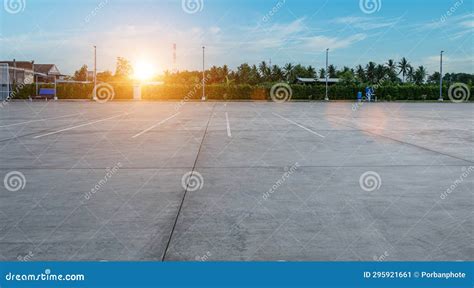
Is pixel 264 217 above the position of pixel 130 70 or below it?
below

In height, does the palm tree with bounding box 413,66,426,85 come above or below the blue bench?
above

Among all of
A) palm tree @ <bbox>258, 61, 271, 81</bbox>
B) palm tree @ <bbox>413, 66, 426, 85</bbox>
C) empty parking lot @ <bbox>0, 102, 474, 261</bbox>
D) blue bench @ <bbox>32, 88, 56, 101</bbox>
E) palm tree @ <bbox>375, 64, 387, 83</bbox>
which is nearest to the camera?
empty parking lot @ <bbox>0, 102, 474, 261</bbox>

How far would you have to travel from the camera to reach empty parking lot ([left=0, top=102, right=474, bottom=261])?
Result: 4504mm

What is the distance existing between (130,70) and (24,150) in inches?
3654

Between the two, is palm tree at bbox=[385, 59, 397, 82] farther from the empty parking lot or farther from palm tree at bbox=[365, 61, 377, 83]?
the empty parking lot

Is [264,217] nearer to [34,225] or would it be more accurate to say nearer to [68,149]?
[34,225]

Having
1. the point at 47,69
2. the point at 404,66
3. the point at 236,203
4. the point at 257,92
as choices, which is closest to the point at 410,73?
the point at 404,66

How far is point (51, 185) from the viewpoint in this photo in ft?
24.8

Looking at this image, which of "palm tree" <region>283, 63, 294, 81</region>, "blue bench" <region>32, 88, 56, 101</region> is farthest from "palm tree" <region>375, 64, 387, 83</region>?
"blue bench" <region>32, 88, 56, 101</region>

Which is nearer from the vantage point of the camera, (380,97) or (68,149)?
(68,149)

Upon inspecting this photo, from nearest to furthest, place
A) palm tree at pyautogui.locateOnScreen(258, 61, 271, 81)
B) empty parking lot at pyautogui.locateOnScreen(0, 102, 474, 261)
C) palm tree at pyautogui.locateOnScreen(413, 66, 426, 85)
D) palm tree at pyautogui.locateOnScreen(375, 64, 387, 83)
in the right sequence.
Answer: empty parking lot at pyautogui.locateOnScreen(0, 102, 474, 261) → palm tree at pyautogui.locateOnScreen(258, 61, 271, 81) → palm tree at pyautogui.locateOnScreen(375, 64, 387, 83) → palm tree at pyautogui.locateOnScreen(413, 66, 426, 85)

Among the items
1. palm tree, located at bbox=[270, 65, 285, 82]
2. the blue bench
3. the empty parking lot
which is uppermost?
palm tree, located at bbox=[270, 65, 285, 82]

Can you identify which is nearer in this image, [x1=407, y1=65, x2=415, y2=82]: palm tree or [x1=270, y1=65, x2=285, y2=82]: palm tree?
[x1=270, y1=65, x2=285, y2=82]: palm tree

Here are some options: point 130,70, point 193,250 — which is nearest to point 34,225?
point 193,250
